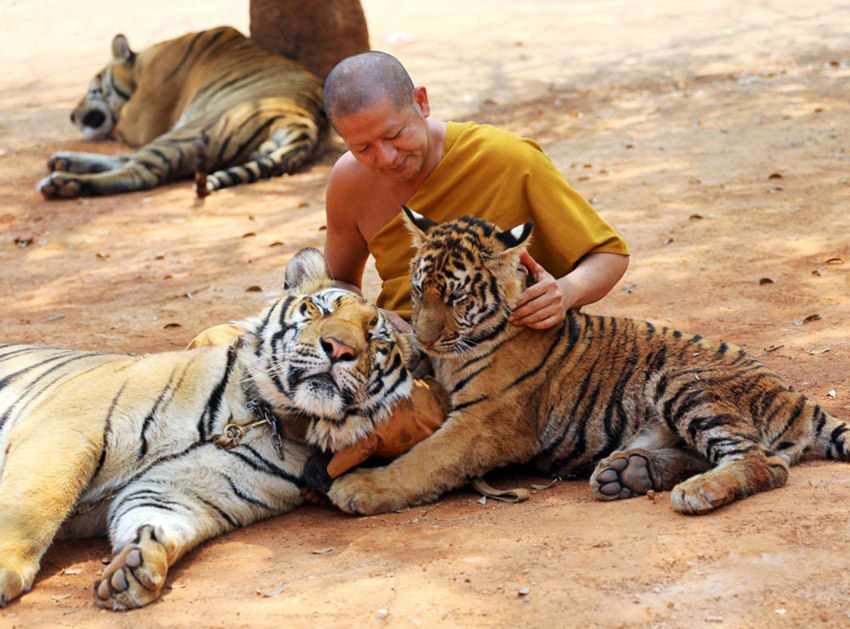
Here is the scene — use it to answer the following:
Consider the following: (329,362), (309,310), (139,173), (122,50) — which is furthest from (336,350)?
(122,50)

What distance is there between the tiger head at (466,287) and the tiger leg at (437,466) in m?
0.27

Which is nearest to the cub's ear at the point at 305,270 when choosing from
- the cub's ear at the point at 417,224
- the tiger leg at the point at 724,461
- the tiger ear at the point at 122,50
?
the cub's ear at the point at 417,224

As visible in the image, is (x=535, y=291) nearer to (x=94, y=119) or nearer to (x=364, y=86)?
(x=364, y=86)

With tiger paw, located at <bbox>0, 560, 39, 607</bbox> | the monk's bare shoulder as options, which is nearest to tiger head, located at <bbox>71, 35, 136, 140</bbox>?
the monk's bare shoulder

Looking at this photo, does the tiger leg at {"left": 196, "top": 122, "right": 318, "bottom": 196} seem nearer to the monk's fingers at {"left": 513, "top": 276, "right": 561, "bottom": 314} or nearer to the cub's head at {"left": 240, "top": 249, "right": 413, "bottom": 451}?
the cub's head at {"left": 240, "top": 249, "right": 413, "bottom": 451}

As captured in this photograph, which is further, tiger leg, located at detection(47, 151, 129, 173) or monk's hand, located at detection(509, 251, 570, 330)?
tiger leg, located at detection(47, 151, 129, 173)

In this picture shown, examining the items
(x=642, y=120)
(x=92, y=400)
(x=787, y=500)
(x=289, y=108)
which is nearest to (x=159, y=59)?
(x=289, y=108)

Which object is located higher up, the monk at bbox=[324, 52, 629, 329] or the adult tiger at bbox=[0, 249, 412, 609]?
the monk at bbox=[324, 52, 629, 329]

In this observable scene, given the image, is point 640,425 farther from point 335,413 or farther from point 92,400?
point 92,400

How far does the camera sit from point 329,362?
3262mm

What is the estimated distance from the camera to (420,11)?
14.3 m

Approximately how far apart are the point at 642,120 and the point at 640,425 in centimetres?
597

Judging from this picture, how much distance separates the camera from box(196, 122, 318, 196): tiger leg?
328 inches

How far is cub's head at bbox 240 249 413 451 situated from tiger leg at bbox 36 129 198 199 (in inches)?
202
